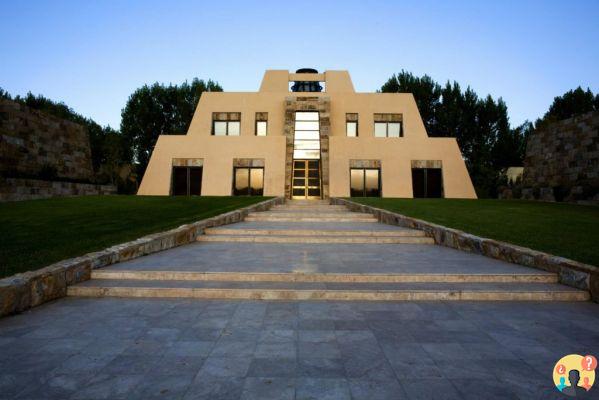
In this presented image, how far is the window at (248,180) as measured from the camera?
1021 inches

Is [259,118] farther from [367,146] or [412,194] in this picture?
[412,194]

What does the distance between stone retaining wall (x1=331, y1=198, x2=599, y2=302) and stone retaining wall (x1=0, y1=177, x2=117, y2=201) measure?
734 inches

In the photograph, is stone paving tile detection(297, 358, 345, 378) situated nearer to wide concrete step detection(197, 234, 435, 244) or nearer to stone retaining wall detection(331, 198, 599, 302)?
stone retaining wall detection(331, 198, 599, 302)

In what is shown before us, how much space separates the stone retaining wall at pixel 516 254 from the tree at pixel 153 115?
130 feet

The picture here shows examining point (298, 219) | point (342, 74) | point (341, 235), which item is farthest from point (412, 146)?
point (341, 235)

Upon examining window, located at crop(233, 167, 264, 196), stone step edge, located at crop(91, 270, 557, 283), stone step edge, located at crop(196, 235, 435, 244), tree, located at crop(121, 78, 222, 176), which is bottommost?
stone step edge, located at crop(91, 270, 557, 283)

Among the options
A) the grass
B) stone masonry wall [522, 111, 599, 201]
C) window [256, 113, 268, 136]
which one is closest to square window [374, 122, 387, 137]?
window [256, 113, 268, 136]

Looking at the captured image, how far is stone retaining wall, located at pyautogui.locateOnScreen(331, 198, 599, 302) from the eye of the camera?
16.3 ft

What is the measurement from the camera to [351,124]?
29.2 meters

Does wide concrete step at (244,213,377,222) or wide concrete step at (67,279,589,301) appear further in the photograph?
wide concrete step at (244,213,377,222)

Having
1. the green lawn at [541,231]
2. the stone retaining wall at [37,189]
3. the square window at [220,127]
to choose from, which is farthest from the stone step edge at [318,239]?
the square window at [220,127]

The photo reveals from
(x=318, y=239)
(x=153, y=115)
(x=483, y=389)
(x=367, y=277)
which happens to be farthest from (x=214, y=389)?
(x=153, y=115)

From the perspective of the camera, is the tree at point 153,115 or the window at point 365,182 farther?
the tree at point 153,115

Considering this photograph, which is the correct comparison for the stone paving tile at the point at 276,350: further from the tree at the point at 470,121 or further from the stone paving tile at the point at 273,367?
the tree at the point at 470,121
